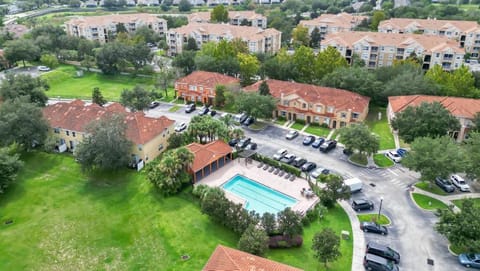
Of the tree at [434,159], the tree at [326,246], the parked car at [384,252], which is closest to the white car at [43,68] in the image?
the tree at [434,159]

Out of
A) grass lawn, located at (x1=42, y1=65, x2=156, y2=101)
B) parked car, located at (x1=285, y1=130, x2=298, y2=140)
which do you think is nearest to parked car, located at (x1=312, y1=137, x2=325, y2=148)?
parked car, located at (x1=285, y1=130, x2=298, y2=140)

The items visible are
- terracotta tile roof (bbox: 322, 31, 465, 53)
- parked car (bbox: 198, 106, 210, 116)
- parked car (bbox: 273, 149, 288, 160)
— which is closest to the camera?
parked car (bbox: 273, 149, 288, 160)

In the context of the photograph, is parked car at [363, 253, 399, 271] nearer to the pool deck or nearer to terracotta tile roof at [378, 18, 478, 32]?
the pool deck

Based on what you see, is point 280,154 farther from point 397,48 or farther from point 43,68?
point 43,68

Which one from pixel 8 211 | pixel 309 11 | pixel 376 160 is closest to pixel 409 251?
pixel 376 160

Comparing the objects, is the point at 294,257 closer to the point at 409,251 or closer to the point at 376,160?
the point at 409,251
